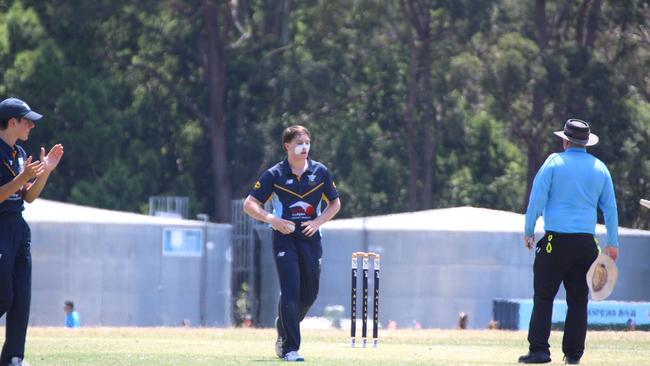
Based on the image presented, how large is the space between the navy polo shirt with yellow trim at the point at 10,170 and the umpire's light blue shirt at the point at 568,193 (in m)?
3.64

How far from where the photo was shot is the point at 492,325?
25656 mm

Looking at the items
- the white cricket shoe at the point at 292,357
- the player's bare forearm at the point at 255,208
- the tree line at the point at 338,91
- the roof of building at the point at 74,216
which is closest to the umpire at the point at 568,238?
the white cricket shoe at the point at 292,357

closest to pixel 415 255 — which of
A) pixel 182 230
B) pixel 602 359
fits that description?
pixel 182 230

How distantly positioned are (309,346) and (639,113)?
3893 centimetres

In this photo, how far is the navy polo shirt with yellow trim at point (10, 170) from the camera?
948 cm

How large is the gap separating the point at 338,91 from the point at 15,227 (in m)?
44.9

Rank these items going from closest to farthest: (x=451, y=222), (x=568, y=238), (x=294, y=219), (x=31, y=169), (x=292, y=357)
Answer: (x=31, y=169)
(x=568, y=238)
(x=292, y=357)
(x=294, y=219)
(x=451, y=222)

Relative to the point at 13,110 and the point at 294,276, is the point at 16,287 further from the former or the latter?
the point at 294,276

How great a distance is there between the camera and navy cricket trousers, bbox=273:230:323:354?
11.3 meters

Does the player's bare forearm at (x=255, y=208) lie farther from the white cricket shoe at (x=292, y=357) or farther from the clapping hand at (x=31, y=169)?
the clapping hand at (x=31, y=169)

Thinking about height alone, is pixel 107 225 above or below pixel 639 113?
below

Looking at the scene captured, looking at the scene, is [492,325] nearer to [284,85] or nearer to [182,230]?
[182,230]

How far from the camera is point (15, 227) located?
9.52m

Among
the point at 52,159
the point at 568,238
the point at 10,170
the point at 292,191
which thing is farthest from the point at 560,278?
the point at 10,170
